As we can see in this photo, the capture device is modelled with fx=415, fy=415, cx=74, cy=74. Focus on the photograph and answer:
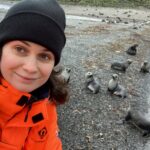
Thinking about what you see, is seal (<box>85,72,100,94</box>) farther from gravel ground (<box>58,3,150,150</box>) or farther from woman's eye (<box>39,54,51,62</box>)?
woman's eye (<box>39,54,51,62</box>)

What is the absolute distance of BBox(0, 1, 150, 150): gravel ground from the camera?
5.72 metres

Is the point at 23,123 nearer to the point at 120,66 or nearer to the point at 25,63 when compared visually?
the point at 25,63

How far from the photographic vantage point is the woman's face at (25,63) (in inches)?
107

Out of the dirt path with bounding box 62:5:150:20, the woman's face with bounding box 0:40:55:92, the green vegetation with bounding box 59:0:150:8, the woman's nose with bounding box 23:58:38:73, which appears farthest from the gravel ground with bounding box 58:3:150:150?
the green vegetation with bounding box 59:0:150:8

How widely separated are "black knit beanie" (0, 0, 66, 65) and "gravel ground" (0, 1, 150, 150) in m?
2.69

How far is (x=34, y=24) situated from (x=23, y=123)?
2.33ft

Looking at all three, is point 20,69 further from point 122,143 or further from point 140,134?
point 140,134

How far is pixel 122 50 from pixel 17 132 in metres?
8.91

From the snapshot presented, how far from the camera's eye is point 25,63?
8.86 feet

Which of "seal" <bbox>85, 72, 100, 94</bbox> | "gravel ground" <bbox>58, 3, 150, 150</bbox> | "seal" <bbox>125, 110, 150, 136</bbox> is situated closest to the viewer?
"gravel ground" <bbox>58, 3, 150, 150</bbox>

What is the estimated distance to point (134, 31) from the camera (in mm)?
15516

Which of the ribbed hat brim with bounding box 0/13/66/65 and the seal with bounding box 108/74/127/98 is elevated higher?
the ribbed hat brim with bounding box 0/13/66/65

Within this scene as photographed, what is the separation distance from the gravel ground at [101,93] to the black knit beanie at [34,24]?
2693 millimetres

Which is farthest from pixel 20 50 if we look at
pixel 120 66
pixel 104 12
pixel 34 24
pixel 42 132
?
pixel 104 12
